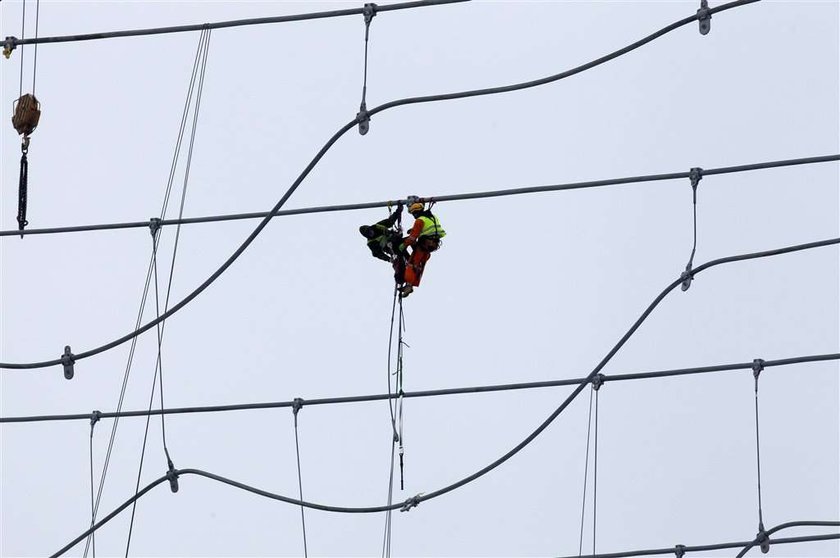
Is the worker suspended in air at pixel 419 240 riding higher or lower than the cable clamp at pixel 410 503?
higher

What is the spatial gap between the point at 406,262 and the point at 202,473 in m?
2.43

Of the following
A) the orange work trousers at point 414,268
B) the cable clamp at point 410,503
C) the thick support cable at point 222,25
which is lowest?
the cable clamp at point 410,503

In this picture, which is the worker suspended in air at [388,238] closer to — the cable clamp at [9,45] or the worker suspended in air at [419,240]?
the worker suspended in air at [419,240]

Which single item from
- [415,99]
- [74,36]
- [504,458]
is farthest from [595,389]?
[74,36]

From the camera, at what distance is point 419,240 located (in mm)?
23141

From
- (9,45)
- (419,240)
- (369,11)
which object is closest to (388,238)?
(419,240)

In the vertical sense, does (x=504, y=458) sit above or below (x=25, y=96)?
below

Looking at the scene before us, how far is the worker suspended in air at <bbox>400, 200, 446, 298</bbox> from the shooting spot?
75.4ft

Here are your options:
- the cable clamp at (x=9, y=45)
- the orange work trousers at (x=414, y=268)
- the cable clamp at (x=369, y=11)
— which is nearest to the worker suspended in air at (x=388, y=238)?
the orange work trousers at (x=414, y=268)

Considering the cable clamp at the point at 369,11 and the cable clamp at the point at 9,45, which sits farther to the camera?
the cable clamp at the point at 9,45

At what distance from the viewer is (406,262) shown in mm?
23453

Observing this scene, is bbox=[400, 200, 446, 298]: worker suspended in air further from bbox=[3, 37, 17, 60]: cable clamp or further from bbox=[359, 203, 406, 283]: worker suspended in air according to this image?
bbox=[3, 37, 17, 60]: cable clamp

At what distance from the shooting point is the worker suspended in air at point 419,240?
75.4ft

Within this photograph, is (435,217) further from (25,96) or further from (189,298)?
(25,96)
